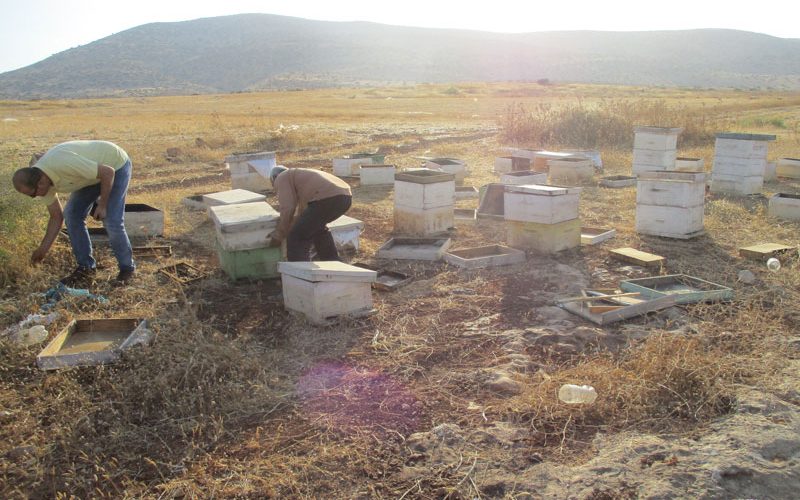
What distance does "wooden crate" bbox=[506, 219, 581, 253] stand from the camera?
784 cm

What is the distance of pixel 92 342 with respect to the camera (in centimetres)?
528

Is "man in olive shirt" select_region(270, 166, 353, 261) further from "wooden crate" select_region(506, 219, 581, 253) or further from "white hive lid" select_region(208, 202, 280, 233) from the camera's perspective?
"wooden crate" select_region(506, 219, 581, 253)

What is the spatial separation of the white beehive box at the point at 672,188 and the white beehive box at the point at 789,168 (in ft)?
22.3

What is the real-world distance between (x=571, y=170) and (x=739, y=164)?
10.4 ft

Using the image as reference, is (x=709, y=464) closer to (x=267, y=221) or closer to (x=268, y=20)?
(x=267, y=221)

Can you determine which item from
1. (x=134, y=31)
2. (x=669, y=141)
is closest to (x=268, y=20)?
(x=134, y=31)

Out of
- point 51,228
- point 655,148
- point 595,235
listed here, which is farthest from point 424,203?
point 655,148

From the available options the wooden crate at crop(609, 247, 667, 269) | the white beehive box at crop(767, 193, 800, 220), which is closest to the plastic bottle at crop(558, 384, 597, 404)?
the wooden crate at crop(609, 247, 667, 269)

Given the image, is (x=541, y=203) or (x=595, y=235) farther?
(x=595, y=235)

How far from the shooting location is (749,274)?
6715mm

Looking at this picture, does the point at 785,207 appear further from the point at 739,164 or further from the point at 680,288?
the point at 680,288

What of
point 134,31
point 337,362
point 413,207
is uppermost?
point 134,31

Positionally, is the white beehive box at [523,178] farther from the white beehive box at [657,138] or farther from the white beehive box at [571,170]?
the white beehive box at [657,138]

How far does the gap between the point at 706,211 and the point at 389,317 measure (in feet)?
22.6
